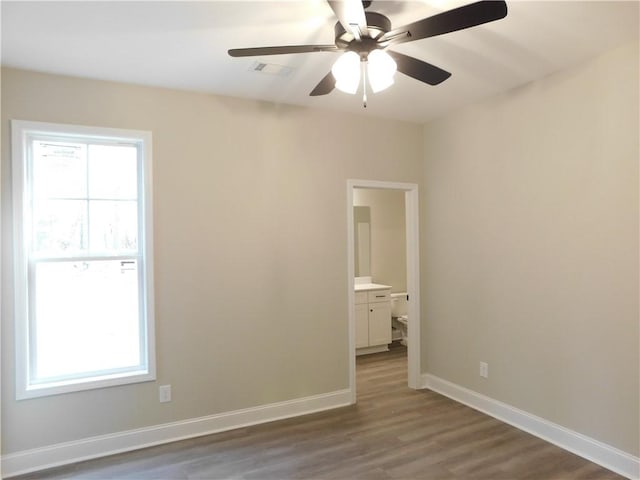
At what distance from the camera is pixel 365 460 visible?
2732mm

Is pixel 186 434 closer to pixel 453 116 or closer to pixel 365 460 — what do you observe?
pixel 365 460

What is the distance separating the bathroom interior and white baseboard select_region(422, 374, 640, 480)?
1.39 meters

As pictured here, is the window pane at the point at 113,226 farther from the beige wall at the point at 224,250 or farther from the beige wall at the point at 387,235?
the beige wall at the point at 387,235

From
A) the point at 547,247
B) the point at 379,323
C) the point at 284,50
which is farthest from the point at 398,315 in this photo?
the point at 284,50

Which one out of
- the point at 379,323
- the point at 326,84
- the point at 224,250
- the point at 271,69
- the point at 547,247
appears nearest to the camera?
the point at 326,84

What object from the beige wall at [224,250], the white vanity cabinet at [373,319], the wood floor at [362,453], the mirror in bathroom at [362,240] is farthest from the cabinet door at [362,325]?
the wood floor at [362,453]

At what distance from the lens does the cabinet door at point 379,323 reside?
5.22 meters

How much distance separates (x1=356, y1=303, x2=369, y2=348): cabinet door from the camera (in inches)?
201

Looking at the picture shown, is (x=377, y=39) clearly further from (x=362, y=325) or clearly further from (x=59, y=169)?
(x=362, y=325)

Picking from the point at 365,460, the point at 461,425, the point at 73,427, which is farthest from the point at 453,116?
the point at 73,427

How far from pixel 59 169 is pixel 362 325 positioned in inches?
144

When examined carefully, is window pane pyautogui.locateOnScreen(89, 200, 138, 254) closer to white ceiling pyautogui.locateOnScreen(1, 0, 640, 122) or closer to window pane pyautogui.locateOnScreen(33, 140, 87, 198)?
window pane pyautogui.locateOnScreen(33, 140, 87, 198)

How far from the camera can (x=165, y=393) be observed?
304 cm

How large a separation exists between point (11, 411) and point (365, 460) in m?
2.36
